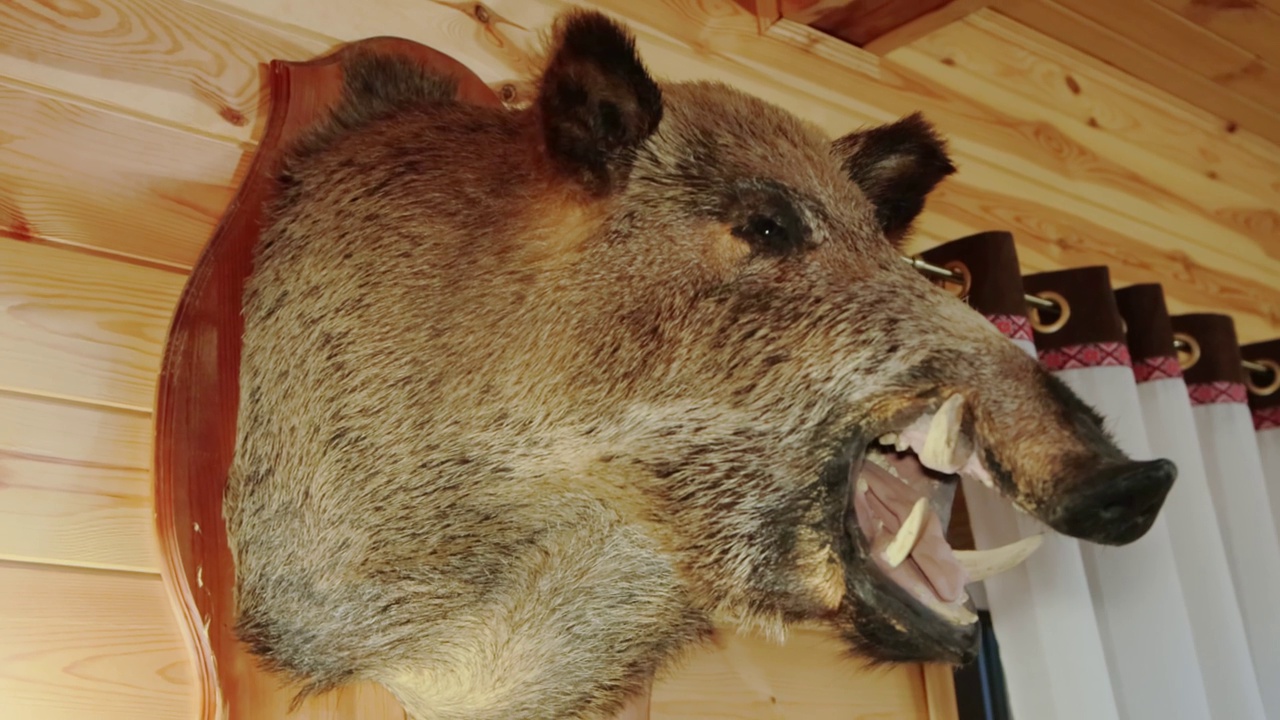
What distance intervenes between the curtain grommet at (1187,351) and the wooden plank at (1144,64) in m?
0.57

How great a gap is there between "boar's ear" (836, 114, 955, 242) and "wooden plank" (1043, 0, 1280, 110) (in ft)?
3.20

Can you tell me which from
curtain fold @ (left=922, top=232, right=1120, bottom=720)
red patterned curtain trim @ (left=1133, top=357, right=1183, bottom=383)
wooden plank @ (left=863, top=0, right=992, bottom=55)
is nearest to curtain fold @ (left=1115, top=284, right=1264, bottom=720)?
red patterned curtain trim @ (left=1133, top=357, right=1183, bottom=383)

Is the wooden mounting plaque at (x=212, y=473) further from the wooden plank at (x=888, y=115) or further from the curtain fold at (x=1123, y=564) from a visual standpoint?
the curtain fold at (x=1123, y=564)

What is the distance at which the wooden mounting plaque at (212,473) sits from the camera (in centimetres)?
88

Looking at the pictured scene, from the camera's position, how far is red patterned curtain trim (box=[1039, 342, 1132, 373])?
5.06ft

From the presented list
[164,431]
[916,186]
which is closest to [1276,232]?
[916,186]

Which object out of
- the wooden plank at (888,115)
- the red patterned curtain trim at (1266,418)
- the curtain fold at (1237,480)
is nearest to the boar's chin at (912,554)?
the wooden plank at (888,115)

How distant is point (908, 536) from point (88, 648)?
0.61 metres

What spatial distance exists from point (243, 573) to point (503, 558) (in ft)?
0.66

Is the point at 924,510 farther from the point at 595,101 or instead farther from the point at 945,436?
the point at 595,101

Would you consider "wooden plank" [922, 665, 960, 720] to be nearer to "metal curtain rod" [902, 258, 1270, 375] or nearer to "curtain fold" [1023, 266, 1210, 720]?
"curtain fold" [1023, 266, 1210, 720]

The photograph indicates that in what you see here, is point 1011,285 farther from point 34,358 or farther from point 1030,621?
point 34,358

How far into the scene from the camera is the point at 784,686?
133 centimetres

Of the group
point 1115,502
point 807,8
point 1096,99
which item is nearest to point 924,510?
point 1115,502
